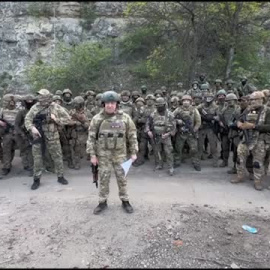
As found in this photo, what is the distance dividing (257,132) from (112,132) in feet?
10.3

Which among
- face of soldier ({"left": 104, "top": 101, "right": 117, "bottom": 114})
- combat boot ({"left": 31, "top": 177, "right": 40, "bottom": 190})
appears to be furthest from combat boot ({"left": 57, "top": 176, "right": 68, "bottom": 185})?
face of soldier ({"left": 104, "top": 101, "right": 117, "bottom": 114})

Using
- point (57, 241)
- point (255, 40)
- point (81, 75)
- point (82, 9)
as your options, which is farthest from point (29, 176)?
point (82, 9)

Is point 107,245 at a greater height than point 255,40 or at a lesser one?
lesser

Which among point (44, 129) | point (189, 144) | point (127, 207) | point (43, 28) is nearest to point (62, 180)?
point (44, 129)

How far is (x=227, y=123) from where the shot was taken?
803 cm

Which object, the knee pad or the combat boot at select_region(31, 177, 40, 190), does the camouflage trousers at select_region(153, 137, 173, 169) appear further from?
the combat boot at select_region(31, 177, 40, 190)

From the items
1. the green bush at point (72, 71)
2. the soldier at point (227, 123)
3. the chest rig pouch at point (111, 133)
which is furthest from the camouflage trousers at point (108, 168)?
the green bush at point (72, 71)

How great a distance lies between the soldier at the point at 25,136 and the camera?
7418mm

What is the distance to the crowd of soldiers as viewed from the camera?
22.2ft

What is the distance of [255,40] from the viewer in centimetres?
1511

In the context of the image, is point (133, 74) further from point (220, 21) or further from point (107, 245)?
point (107, 245)

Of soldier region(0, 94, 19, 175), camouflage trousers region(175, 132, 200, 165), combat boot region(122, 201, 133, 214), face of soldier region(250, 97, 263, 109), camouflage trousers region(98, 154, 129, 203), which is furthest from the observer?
camouflage trousers region(175, 132, 200, 165)

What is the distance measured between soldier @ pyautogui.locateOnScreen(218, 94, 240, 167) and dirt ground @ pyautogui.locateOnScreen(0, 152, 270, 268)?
3.91 feet

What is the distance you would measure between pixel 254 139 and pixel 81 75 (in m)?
11.2
